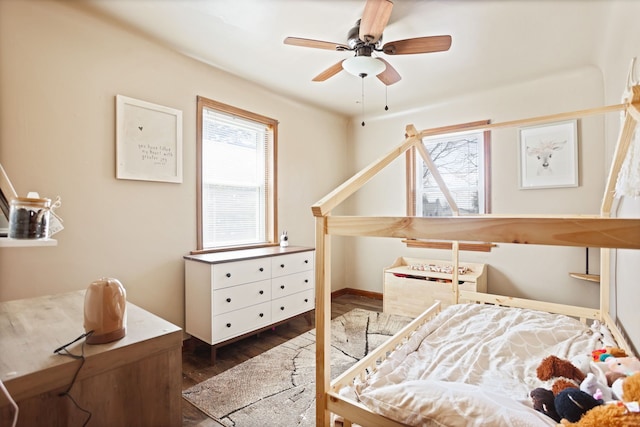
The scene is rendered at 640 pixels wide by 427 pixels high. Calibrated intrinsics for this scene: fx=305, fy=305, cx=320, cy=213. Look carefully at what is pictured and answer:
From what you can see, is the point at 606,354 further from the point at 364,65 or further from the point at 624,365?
the point at 364,65

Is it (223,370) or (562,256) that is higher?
(562,256)

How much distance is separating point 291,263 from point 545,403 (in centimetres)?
222

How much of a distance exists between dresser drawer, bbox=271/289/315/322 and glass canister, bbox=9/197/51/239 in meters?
2.11

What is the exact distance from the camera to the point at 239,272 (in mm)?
2518

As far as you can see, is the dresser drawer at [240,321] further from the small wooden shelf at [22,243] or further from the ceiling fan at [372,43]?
the ceiling fan at [372,43]

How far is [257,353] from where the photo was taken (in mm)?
2525

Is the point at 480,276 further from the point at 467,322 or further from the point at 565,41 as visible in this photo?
the point at 565,41

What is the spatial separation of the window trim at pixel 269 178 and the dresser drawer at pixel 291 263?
1.59 ft

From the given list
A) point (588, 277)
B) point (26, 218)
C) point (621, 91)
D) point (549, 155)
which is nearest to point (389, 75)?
point (621, 91)

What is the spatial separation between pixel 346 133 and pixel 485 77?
6.53 ft

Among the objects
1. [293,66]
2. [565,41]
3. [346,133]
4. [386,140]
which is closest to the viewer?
[565,41]

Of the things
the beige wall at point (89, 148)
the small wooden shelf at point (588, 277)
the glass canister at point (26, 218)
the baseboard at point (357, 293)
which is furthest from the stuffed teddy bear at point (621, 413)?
the baseboard at point (357, 293)

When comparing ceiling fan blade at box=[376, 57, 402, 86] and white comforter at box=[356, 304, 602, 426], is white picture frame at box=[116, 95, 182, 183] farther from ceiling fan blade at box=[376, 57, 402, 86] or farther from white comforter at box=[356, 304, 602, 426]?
white comforter at box=[356, 304, 602, 426]

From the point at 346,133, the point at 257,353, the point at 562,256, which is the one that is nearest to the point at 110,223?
the point at 257,353
